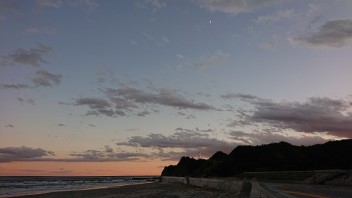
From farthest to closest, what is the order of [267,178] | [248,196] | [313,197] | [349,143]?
1. [349,143]
2. [267,178]
3. [313,197]
4. [248,196]

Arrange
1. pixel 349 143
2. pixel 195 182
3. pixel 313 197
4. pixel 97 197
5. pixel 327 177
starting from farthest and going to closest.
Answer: pixel 349 143 → pixel 195 182 → pixel 327 177 → pixel 97 197 → pixel 313 197

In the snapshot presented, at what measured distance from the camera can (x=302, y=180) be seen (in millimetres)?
83000

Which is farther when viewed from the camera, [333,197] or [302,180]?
[302,180]

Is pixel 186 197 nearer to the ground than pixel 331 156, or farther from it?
nearer to the ground

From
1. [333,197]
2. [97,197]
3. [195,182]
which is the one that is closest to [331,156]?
[195,182]

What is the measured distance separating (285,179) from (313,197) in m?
59.7

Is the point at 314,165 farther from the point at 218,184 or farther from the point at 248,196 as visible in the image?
the point at 248,196

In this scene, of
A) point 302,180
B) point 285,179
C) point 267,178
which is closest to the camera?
point 302,180

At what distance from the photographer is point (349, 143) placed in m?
186

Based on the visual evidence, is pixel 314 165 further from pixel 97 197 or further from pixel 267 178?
pixel 97 197

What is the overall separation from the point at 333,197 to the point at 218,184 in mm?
50314

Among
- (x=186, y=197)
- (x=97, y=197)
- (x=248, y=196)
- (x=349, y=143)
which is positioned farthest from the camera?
(x=349, y=143)

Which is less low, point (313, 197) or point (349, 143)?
point (349, 143)

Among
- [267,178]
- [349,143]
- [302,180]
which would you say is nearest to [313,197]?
[302,180]
